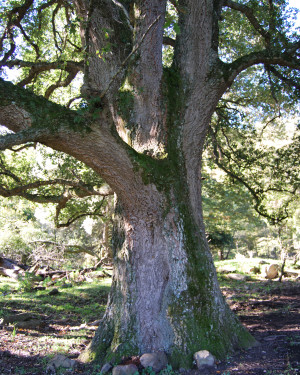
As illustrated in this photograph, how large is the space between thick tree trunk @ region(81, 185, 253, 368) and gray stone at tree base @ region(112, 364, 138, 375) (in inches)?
13.4

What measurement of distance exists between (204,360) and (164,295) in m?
0.92

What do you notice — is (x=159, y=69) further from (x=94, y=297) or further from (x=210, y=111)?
(x=94, y=297)

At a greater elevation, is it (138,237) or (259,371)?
(138,237)

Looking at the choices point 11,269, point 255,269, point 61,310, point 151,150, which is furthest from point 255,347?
point 11,269

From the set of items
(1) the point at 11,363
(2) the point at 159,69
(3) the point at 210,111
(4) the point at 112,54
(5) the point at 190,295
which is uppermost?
(4) the point at 112,54

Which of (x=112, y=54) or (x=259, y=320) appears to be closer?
(x=112, y=54)

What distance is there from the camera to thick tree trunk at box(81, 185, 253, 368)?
4.09 m

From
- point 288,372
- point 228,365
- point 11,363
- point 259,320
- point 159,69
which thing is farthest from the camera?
point 259,320

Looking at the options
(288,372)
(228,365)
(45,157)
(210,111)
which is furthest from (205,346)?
(45,157)

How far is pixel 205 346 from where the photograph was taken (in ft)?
13.3

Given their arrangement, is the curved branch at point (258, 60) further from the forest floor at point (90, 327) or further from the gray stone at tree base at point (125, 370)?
the gray stone at tree base at point (125, 370)

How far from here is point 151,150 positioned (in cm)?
473

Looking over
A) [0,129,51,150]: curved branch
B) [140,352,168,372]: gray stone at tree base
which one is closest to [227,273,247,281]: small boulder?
[140,352,168,372]: gray stone at tree base

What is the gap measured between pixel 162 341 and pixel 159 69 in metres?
4.01
